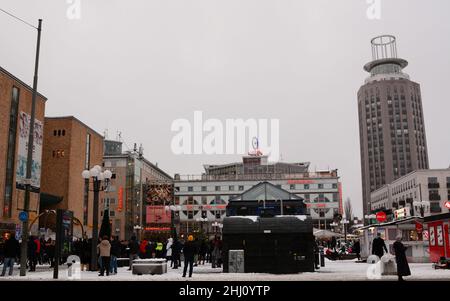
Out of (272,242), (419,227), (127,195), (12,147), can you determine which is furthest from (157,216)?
(272,242)

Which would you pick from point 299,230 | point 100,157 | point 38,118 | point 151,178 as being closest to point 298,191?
point 151,178

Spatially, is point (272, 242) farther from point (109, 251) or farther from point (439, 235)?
point (439, 235)

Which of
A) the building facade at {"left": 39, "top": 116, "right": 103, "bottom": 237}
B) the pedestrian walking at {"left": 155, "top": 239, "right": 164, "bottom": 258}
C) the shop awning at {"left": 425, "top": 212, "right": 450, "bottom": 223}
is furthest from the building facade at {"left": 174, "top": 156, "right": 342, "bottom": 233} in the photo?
the shop awning at {"left": 425, "top": 212, "right": 450, "bottom": 223}

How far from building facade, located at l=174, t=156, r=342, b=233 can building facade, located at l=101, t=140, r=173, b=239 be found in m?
4.86

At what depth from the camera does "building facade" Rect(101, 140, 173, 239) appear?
9988cm

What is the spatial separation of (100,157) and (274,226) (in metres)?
64.2

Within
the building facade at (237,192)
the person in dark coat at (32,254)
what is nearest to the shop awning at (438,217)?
the person in dark coat at (32,254)

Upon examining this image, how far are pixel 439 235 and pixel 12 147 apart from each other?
1726 inches

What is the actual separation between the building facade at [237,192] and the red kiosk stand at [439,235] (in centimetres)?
8064

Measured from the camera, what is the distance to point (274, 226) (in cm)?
1992

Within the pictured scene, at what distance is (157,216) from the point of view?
105438 millimetres

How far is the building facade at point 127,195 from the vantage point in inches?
3932

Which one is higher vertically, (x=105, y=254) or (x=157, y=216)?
(x=157, y=216)
